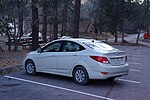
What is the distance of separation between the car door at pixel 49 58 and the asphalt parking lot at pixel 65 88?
1.25ft

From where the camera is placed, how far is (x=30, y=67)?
11430mm

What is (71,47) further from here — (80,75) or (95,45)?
(80,75)

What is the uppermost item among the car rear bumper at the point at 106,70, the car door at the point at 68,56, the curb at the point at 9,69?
the car door at the point at 68,56

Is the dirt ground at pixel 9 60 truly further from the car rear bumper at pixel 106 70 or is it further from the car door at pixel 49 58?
the car rear bumper at pixel 106 70

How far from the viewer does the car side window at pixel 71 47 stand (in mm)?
10047

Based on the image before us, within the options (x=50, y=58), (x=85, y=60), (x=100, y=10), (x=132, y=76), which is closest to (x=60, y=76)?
(x=50, y=58)

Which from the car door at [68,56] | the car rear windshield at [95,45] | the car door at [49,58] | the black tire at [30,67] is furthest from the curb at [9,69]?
the car rear windshield at [95,45]

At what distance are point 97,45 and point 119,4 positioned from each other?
2997 cm

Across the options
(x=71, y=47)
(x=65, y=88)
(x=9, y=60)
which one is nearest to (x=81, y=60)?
(x=71, y=47)

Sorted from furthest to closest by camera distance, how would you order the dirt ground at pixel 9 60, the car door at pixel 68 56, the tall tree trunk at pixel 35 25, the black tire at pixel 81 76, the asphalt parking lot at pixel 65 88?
the tall tree trunk at pixel 35 25 < the dirt ground at pixel 9 60 < the car door at pixel 68 56 < the black tire at pixel 81 76 < the asphalt parking lot at pixel 65 88

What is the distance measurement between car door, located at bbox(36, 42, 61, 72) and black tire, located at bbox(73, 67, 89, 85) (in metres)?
1.06

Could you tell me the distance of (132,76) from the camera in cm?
1165

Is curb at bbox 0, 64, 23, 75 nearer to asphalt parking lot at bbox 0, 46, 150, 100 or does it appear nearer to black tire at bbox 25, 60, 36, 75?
asphalt parking lot at bbox 0, 46, 150, 100

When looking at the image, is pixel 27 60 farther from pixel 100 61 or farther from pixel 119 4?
pixel 119 4
